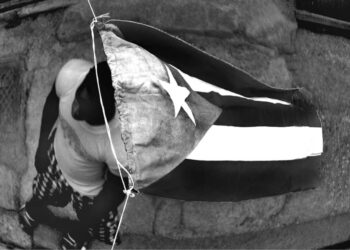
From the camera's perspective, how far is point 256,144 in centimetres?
122

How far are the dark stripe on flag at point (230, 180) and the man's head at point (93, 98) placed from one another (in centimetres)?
24

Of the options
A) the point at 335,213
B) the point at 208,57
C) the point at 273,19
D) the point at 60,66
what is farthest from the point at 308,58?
the point at 60,66

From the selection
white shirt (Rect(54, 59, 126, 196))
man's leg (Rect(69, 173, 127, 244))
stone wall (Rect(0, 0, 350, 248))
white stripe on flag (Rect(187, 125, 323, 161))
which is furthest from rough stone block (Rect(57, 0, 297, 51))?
man's leg (Rect(69, 173, 127, 244))

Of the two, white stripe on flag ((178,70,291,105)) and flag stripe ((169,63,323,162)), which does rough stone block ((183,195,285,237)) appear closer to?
flag stripe ((169,63,323,162))

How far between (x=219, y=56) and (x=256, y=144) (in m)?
0.29

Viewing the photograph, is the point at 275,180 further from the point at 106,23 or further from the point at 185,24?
the point at 106,23

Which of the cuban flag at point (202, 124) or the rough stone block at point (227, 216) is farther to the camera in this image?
the rough stone block at point (227, 216)

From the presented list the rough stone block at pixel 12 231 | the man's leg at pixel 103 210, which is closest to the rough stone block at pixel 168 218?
the man's leg at pixel 103 210

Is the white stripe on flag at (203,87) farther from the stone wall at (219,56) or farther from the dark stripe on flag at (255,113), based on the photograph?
the stone wall at (219,56)

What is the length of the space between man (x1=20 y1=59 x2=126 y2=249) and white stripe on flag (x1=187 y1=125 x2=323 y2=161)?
227mm

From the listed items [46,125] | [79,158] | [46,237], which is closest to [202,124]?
[79,158]

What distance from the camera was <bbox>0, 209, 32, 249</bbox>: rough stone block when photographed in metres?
1.51

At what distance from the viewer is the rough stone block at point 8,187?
146 centimetres

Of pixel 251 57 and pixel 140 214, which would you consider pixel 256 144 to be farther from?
pixel 140 214
